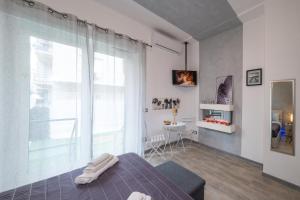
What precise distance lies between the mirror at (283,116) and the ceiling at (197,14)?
1.59 metres

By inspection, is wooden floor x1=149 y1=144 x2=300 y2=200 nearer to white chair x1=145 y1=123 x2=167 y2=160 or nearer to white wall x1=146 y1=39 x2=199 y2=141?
white chair x1=145 y1=123 x2=167 y2=160

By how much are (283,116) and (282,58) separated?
35.7 inches

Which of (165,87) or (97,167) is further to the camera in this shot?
(165,87)

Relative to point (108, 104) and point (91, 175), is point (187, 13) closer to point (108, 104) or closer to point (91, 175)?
point (108, 104)

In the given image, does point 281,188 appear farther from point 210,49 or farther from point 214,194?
point 210,49

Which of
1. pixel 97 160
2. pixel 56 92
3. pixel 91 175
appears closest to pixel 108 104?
pixel 56 92

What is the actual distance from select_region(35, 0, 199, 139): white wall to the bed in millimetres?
1986

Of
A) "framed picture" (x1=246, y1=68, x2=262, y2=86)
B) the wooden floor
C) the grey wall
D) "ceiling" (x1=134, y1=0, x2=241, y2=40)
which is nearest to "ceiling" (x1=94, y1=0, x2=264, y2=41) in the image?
"ceiling" (x1=134, y1=0, x2=241, y2=40)

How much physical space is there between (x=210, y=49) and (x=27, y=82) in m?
3.88

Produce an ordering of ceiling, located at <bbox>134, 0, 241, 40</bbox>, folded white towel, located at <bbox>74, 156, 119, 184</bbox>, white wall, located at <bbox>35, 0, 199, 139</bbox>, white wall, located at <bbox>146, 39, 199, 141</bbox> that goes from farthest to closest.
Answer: white wall, located at <bbox>146, 39, 199, 141</bbox>
ceiling, located at <bbox>134, 0, 241, 40</bbox>
white wall, located at <bbox>35, 0, 199, 139</bbox>
folded white towel, located at <bbox>74, 156, 119, 184</bbox>

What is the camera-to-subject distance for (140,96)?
288 cm

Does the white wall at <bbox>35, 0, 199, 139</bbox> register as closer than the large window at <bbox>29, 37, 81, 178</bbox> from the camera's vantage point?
No

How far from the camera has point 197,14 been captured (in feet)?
8.55

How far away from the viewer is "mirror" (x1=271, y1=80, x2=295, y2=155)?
1.97m
